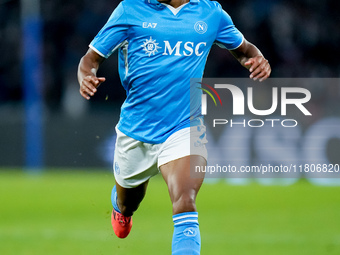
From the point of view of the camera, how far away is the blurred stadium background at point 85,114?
11.8 m

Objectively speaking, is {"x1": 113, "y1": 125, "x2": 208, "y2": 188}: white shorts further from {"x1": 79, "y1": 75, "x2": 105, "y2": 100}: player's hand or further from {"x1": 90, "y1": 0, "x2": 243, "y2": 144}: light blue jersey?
{"x1": 79, "y1": 75, "x2": 105, "y2": 100}: player's hand

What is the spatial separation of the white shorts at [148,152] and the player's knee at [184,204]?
0.39 metres

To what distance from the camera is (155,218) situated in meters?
11.0

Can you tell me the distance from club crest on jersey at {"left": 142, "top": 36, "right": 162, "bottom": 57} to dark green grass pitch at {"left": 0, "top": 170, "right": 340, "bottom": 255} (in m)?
2.55

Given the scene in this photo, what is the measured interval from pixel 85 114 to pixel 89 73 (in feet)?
33.9

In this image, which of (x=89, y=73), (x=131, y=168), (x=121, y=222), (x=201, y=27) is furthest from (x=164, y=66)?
(x=121, y=222)

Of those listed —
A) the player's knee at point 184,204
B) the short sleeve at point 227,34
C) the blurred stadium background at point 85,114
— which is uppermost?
the short sleeve at point 227,34

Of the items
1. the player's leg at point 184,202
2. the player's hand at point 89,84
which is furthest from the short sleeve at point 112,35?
the player's leg at point 184,202

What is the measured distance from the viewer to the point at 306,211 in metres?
11.4

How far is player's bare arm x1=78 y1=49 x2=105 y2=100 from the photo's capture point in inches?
212

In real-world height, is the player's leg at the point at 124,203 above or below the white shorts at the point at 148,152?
below

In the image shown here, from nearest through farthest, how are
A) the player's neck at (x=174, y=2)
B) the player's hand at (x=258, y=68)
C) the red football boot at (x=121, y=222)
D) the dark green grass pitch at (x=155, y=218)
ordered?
the player's neck at (x=174, y=2) → the player's hand at (x=258, y=68) → the red football boot at (x=121, y=222) → the dark green grass pitch at (x=155, y=218)

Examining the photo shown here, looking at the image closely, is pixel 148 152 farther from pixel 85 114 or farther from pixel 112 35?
pixel 85 114

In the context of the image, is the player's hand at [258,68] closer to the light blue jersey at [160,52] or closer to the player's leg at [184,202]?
the light blue jersey at [160,52]
